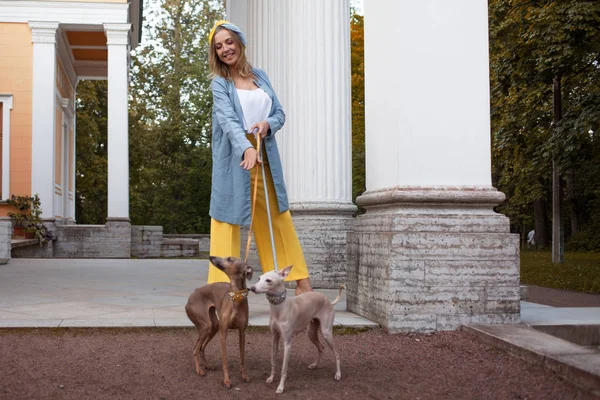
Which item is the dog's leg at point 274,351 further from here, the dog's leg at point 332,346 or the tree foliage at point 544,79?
the tree foliage at point 544,79

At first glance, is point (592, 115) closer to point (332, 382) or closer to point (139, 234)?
point (332, 382)

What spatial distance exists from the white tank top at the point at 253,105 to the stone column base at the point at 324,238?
11.9 ft

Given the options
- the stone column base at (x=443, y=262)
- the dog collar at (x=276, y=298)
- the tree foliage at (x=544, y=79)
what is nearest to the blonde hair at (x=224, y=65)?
the stone column base at (x=443, y=262)

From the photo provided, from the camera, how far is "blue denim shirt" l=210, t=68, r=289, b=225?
4.95 m

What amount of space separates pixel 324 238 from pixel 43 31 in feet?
55.0

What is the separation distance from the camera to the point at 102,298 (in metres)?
7.32

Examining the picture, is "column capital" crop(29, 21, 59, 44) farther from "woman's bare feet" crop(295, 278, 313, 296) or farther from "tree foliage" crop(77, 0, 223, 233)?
"woman's bare feet" crop(295, 278, 313, 296)

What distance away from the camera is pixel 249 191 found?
5059 mm

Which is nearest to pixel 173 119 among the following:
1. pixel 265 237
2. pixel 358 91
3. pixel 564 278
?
pixel 358 91

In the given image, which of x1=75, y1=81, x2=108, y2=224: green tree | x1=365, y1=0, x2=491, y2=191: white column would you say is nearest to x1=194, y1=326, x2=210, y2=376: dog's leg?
x1=365, y1=0, x2=491, y2=191: white column

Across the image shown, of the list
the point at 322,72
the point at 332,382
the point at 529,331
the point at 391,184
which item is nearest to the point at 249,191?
the point at 391,184

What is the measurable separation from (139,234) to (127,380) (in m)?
18.9

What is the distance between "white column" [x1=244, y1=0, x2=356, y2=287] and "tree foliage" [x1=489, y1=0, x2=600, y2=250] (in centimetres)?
770

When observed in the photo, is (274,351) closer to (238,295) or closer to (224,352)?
(224,352)
